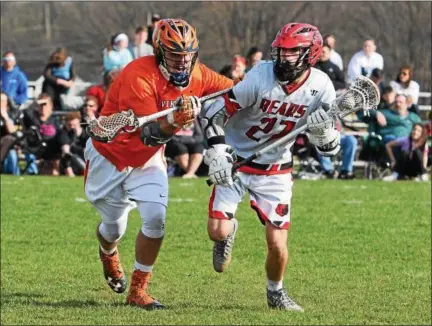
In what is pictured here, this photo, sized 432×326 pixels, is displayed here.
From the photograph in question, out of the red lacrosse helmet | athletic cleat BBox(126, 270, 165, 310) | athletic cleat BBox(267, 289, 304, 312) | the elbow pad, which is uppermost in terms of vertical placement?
the red lacrosse helmet

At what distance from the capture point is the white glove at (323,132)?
6906 mm

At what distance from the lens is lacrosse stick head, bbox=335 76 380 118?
6914mm

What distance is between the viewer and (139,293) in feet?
24.7

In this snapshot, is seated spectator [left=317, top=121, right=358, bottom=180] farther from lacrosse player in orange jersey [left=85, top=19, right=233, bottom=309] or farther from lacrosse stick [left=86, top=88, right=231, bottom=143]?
lacrosse stick [left=86, top=88, right=231, bottom=143]

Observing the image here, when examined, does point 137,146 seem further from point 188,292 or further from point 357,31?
point 357,31

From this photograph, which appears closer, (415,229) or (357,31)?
(415,229)

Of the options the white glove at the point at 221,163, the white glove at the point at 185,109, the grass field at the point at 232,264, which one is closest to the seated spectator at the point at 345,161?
the grass field at the point at 232,264

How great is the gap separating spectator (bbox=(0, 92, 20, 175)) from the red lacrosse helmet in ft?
32.9

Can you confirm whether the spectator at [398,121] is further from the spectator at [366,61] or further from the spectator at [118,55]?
the spectator at [118,55]

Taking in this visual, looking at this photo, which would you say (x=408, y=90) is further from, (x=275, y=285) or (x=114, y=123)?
(x=114, y=123)

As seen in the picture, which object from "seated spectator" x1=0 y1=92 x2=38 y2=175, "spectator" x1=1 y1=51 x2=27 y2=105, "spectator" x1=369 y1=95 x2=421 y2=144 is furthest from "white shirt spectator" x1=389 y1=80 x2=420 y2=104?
"spectator" x1=1 y1=51 x2=27 y2=105

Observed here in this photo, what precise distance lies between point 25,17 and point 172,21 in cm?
1647

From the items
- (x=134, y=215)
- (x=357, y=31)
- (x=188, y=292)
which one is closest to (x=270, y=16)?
(x=357, y=31)

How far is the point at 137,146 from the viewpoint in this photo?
7449mm
